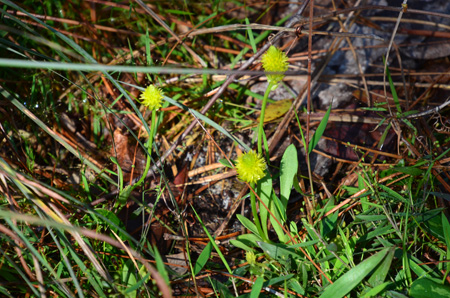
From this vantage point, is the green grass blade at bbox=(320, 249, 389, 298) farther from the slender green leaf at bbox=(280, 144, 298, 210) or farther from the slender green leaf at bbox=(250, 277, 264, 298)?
the slender green leaf at bbox=(280, 144, 298, 210)

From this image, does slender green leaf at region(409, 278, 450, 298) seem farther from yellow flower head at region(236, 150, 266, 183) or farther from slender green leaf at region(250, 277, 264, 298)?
yellow flower head at region(236, 150, 266, 183)

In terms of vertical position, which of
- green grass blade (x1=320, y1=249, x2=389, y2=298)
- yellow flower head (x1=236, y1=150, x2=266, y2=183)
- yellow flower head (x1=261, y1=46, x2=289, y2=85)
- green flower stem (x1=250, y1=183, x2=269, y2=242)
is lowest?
green grass blade (x1=320, y1=249, x2=389, y2=298)

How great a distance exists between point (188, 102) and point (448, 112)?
4.30 feet

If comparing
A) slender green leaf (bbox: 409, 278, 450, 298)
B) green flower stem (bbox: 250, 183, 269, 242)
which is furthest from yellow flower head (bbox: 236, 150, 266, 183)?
slender green leaf (bbox: 409, 278, 450, 298)

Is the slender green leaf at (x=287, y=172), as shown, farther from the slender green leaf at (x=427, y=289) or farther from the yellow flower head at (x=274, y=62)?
the slender green leaf at (x=427, y=289)

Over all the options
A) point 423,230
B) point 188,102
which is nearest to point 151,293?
point 188,102

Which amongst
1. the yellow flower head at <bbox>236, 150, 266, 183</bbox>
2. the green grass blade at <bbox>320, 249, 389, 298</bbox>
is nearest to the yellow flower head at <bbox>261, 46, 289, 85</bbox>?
the yellow flower head at <bbox>236, 150, 266, 183</bbox>

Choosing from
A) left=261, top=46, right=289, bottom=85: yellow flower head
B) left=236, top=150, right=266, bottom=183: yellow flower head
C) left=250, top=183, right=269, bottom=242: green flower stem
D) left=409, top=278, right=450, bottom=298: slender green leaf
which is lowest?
left=409, top=278, right=450, bottom=298: slender green leaf

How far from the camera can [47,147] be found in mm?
1749

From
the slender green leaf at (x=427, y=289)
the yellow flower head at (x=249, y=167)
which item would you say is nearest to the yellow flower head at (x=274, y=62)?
the yellow flower head at (x=249, y=167)

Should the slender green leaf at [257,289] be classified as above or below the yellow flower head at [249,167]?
below

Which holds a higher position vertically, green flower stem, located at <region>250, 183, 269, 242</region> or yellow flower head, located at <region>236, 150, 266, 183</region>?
yellow flower head, located at <region>236, 150, 266, 183</region>

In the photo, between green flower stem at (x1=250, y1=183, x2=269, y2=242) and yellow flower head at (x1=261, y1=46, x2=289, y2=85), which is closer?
yellow flower head at (x1=261, y1=46, x2=289, y2=85)

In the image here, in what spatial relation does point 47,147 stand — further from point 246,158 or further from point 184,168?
point 246,158
